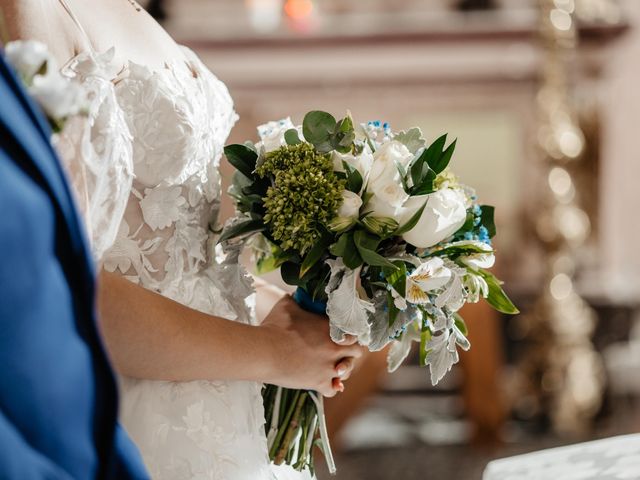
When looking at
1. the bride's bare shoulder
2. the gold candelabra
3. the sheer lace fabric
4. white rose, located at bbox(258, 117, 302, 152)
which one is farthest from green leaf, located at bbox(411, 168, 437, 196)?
the gold candelabra

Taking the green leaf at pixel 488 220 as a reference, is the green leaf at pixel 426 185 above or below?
above

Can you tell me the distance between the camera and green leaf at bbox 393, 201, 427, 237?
1.22 metres

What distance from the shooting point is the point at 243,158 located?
135 centimetres

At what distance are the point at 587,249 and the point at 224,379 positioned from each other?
4.51 m

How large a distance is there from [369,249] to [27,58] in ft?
2.00

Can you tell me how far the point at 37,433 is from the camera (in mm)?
653

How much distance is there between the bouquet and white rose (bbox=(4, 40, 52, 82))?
512 mm

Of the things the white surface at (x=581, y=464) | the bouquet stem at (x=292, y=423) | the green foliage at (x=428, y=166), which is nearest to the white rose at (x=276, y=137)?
the green foliage at (x=428, y=166)

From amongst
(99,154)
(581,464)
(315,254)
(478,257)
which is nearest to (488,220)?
(478,257)

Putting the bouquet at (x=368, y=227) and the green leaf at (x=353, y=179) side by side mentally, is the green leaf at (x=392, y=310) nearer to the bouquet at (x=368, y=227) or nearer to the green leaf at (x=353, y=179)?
the bouquet at (x=368, y=227)

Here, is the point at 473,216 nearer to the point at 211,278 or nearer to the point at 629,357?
the point at 211,278

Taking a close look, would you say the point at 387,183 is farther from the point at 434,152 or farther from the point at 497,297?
the point at 497,297

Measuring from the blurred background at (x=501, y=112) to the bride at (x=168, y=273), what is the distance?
3.42 meters

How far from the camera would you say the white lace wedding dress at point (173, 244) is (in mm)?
1140
